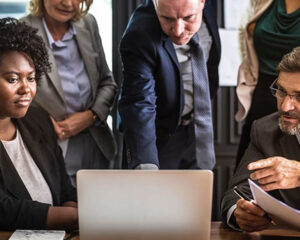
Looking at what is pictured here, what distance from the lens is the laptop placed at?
1.68 m

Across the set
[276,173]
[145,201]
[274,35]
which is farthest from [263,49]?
[145,201]

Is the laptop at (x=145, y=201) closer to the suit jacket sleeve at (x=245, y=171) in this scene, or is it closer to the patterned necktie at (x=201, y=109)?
the suit jacket sleeve at (x=245, y=171)

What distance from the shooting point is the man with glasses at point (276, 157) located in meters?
2.06

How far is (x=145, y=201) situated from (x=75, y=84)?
5.30 ft

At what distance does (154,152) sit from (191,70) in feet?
1.69

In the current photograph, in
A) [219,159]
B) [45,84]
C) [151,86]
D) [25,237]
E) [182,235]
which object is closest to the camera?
[182,235]

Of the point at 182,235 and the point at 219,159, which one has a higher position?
the point at 182,235

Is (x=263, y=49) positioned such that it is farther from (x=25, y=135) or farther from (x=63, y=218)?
(x=63, y=218)

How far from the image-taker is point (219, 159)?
415cm

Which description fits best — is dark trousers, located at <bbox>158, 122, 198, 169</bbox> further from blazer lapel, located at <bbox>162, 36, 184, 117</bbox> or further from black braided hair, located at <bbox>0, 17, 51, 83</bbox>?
black braided hair, located at <bbox>0, 17, 51, 83</bbox>

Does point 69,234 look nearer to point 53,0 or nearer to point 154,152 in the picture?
point 154,152

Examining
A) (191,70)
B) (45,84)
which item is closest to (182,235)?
(191,70)

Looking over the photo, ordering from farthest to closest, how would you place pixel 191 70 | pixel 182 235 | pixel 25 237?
pixel 191 70, pixel 25 237, pixel 182 235

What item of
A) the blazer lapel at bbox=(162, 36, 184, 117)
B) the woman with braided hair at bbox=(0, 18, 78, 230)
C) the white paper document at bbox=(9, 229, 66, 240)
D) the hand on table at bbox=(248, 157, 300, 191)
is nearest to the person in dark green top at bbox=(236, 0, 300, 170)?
the blazer lapel at bbox=(162, 36, 184, 117)
